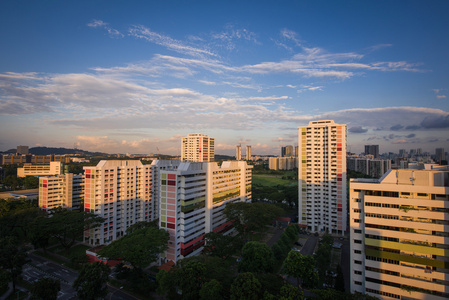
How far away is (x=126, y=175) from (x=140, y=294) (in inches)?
942

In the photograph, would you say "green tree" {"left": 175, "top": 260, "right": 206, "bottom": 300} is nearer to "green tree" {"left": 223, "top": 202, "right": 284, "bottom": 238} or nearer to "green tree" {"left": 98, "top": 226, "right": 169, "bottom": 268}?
"green tree" {"left": 98, "top": 226, "right": 169, "bottom": 268}

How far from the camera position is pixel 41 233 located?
1369 inches

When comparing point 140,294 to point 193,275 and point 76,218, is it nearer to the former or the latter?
point 193,275

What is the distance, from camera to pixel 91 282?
22000 mm

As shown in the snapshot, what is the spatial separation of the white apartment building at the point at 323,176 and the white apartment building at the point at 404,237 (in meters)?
23.2

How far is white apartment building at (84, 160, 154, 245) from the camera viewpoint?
4084 centimetres

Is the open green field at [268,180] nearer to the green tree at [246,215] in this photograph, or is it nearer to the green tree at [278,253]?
the green tree at [246,215]

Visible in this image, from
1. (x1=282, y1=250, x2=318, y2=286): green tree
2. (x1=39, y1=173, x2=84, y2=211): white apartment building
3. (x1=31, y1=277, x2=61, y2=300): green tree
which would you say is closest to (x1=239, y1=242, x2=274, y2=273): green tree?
(x1=282, y1=250, x2=318, y2=286): green tree

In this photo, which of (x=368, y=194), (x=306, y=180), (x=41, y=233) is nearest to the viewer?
(x=368, y=194)

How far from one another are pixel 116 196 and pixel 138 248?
19.2 meters

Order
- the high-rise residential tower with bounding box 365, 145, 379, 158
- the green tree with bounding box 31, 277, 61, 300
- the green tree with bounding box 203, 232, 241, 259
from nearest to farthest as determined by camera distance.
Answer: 1. the green tree with bounding box 31, 277, 61, 300
2. the green tree with bounding box 203, 232, 241, 259
3. the high-rise residential tower with bounding box 365, 145, 379, 158

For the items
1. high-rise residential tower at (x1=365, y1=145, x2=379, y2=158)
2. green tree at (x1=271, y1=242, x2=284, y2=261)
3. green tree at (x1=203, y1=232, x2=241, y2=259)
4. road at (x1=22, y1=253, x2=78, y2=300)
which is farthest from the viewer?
high-rise residential tower at (x1=365, y1=145, x2=379, y2=158)

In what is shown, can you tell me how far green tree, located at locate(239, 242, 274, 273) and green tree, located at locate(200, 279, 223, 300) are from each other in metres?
7.11

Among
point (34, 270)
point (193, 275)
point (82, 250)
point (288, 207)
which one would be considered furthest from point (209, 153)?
point (193, 275)
